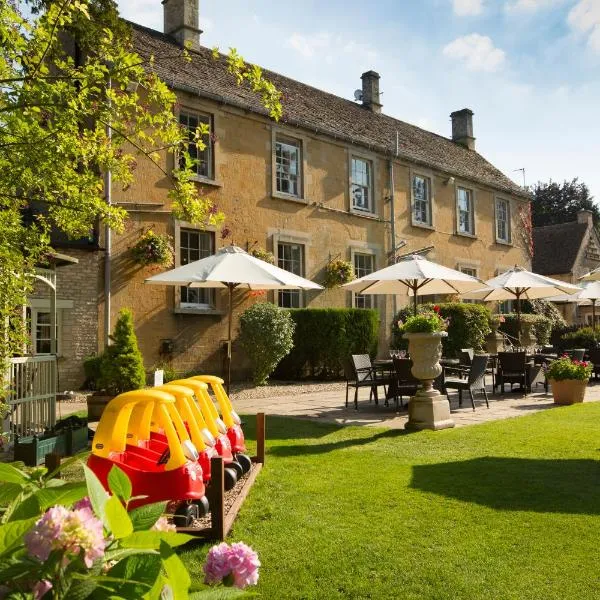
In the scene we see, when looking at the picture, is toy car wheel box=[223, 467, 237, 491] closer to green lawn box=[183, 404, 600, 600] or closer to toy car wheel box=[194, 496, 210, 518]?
green lawn box=[183, 404, 600, 600]

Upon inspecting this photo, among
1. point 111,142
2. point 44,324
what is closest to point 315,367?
point 44,324

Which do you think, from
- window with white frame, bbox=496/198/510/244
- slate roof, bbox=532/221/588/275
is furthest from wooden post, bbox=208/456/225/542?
slate roof, bbox=532/221/588/275

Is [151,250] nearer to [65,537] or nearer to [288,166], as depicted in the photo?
[288,166]

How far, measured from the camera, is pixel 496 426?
8.73m

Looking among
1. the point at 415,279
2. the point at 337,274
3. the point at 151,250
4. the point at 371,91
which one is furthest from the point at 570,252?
the point at 151,250

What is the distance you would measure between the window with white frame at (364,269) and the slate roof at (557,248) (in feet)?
62.7

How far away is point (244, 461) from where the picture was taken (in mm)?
5988

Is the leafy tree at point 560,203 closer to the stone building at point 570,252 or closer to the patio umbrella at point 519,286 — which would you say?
the stone building at point 570,252

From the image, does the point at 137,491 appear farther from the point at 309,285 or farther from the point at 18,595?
the point at 309,285

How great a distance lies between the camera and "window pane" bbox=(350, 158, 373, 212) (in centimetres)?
1959

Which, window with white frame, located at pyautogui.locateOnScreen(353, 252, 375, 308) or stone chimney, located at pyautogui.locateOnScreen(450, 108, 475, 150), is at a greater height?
stone chimney, located at pyautogui.locateOnScreen(450, 108, 475, 150)

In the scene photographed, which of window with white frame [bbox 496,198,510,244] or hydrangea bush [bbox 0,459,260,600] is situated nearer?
hydrangea bush [bbox 0,459,260,600]

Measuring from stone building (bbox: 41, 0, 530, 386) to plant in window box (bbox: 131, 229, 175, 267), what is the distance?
0.76 ft

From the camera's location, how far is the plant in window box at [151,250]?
13789mm
